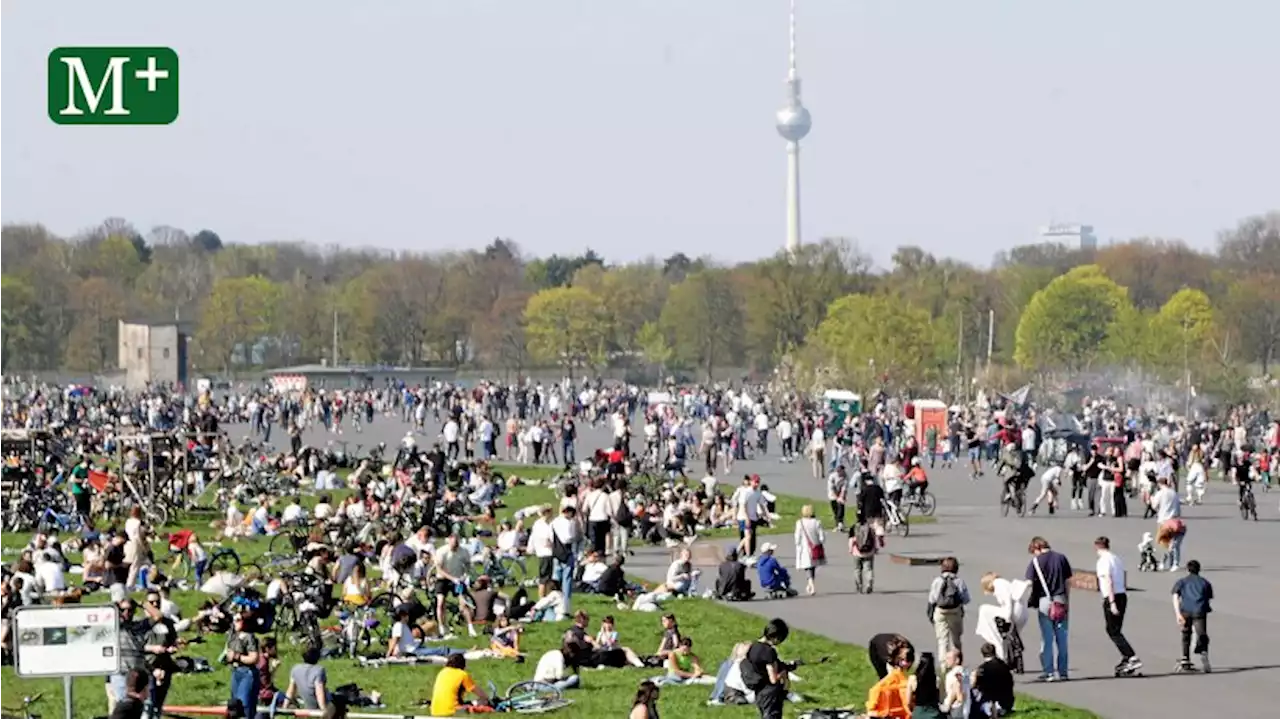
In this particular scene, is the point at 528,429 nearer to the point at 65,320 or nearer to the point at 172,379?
the point at 172,379

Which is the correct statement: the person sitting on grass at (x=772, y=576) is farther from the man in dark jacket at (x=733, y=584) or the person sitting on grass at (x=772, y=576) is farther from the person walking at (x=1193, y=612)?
the person walking at (x=1193, y=612)

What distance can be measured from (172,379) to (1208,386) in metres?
68.0

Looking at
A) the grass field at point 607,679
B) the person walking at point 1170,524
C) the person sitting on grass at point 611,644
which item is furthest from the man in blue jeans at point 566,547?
the person walking at point 1170,524

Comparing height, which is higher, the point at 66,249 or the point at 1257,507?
the point at 66,249

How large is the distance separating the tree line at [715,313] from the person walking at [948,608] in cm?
7773

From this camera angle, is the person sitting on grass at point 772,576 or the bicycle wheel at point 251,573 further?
the bicycle wheel at point 251,573

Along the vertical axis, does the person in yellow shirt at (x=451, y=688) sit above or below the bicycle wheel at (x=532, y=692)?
above

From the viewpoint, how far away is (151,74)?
12.1m

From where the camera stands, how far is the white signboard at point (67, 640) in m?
13.1

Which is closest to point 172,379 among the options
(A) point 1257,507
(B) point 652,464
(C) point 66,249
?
(C) point 66,249

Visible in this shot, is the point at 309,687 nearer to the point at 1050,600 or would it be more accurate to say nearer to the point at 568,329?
the point at 1050,600

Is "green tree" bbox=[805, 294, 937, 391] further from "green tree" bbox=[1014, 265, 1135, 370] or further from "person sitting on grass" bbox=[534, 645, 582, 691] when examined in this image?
"person sitting on grass" bbox=[534, 645, 582, 691]

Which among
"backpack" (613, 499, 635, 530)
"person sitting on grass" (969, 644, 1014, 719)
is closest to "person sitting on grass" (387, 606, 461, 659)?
"person sitting on grass" (969, 644, 1014, 719)

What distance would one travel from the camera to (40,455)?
48.7 meters
